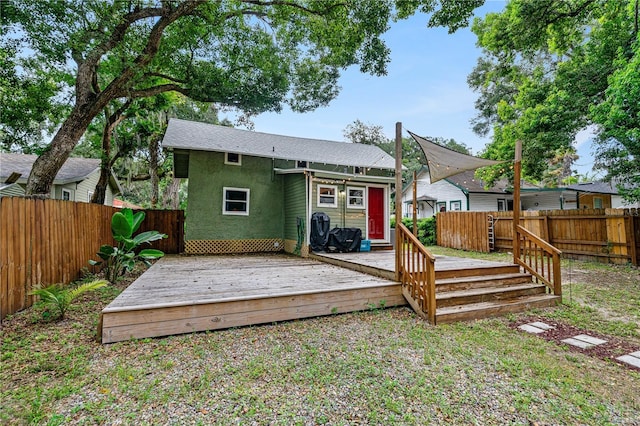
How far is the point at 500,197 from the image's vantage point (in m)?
16.5

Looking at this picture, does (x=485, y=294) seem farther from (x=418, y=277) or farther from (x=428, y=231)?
(x=428, y=231)

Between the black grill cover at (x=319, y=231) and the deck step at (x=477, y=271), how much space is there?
157 inches

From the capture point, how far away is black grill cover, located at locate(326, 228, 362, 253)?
848 centimetres

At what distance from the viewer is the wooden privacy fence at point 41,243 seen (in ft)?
11.4

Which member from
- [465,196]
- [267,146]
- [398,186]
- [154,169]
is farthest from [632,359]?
[154,169]

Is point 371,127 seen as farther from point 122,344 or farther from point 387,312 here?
point 122,344

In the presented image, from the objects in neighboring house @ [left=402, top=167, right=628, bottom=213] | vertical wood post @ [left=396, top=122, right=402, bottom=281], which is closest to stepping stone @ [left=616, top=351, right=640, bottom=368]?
vertical wood post @ [left=396, top=122, right=402, bottom=281]

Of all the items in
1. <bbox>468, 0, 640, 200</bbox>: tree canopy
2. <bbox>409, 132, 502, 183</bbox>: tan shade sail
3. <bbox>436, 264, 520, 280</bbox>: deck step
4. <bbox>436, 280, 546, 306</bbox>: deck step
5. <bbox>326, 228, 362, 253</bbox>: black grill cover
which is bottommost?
<bbox>436, 280, 546, 306</bbox>: deck step

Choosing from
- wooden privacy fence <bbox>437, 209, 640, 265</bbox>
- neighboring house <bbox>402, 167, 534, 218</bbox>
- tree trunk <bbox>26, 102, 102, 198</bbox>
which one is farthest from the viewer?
neighboring house <bbox>402, 167, 534, 218</bbox>

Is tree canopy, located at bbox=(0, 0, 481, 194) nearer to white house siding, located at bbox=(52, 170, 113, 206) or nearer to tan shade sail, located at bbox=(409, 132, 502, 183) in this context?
white house siding, located at bbox=(52, 170, 113, 206)

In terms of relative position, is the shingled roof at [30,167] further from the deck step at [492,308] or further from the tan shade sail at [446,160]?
the deck step at [492,308]

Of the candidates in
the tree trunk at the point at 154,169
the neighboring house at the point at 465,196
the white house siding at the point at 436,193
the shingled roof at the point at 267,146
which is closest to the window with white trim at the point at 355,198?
the shingled roof at the point at 267,146

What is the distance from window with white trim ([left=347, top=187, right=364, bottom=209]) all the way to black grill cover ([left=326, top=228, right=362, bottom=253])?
1.19 metres

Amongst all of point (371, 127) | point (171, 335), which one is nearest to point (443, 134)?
point (371, 127)
